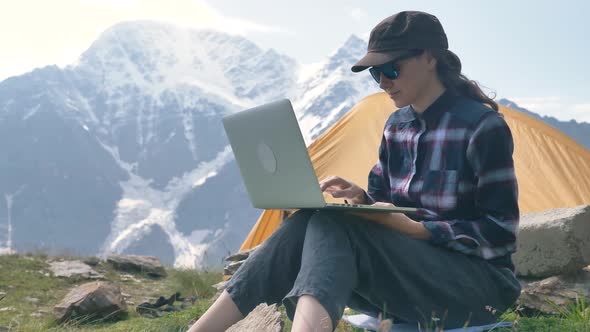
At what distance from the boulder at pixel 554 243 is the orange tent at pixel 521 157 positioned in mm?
1699

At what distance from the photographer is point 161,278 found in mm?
8398

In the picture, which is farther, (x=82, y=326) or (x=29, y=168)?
(x=29, y=168)

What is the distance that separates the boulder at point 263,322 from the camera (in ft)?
9.52

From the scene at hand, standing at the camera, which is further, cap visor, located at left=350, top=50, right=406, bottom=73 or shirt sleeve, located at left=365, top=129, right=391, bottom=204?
shirt sleeve, located at left=365, top=129, right=391, bottom=204

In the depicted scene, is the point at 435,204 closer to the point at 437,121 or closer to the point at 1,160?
the point at 437,121

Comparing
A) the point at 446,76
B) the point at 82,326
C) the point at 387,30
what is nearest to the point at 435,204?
the point at 446,76

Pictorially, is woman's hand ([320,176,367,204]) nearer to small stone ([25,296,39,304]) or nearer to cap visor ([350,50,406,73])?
cap visor ([350,50,406,73])

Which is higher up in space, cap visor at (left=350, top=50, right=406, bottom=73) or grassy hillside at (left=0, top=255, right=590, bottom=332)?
cap visor at (left=350, top=50, right=406, bottom=73)

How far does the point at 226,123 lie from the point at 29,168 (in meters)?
205

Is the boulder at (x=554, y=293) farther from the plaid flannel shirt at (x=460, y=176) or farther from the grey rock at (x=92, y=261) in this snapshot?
the grey rock at (x=92, y=261)

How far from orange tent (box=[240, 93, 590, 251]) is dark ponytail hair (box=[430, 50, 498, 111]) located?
3.37m

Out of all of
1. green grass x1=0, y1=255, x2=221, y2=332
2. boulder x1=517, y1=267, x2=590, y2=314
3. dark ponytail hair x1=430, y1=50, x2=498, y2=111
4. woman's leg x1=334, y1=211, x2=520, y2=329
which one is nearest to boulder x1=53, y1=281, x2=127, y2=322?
green grass x1=0, y1=255, x2=221, y2=332

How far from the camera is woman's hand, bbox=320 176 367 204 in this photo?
2.88 meters

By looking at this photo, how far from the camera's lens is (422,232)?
98.1 inches
